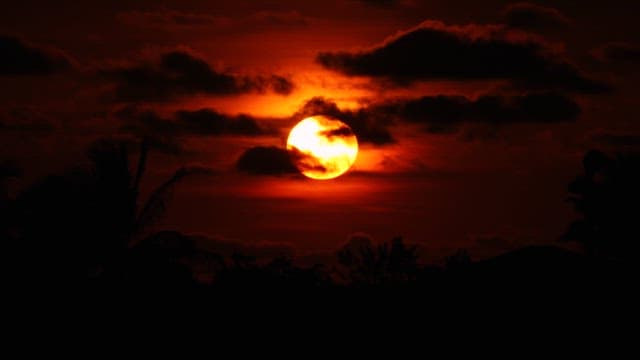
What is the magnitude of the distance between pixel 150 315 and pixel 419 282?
7563 mm

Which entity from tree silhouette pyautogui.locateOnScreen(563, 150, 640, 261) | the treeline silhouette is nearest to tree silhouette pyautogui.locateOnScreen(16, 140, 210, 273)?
the treeline silhouette

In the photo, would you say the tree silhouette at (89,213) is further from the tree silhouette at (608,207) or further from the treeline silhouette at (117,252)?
the tree silhouette at (608,207)

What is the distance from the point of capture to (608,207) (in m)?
37.8

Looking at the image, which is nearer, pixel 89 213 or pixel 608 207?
pixel 89 213

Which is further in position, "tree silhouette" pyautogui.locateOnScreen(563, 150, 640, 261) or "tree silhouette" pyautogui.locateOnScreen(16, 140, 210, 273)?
"tree silhouette" pyautogui.locateOnScreen(563, 150, 640, 261)

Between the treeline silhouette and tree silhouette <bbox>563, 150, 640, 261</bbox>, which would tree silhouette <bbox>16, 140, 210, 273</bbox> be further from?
tree silhouette <bbox>563, 150, 640, 261</bbox>

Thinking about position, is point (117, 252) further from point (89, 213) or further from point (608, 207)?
point (608, 207)

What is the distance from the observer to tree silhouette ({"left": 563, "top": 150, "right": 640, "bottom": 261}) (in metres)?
37.5

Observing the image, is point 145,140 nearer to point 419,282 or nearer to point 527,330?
point 419,282

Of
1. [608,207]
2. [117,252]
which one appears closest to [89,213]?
[117,252]

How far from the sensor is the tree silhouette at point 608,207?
123 ft

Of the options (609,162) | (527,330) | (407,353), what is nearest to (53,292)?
(407,353)

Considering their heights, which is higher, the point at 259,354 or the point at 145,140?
the point at 145,140

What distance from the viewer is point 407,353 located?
25297 millimetres
